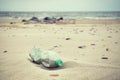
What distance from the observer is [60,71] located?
3.00 meters

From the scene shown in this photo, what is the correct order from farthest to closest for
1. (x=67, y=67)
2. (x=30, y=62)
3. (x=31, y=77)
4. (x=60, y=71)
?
1. (x=30, y=62)
2. (x=67, y=67)
3. (x=60, y=71)
4. (x=31, y=77)

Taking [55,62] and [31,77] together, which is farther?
[55,62]

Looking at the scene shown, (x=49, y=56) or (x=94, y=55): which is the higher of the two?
(x=49, y=56)

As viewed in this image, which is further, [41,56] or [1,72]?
[41,56]

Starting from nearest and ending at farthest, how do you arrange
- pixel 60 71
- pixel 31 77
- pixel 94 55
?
1. pixel 31 77
2. pixel 60 71
3. pixel 94 55

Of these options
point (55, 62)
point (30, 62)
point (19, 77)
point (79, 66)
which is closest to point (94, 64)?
point (79, 66)

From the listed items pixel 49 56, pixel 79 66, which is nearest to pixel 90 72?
pixel 79 66

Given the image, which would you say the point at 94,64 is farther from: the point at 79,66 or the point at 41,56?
the point at 41,56

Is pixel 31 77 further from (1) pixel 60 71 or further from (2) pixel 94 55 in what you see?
(2) pixel 94 55

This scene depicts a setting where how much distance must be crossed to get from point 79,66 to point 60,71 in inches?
15.1

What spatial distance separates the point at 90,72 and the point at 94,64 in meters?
0.44

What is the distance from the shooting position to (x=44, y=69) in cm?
311

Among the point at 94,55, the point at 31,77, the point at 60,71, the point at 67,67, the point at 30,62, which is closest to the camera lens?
the point at 31,77

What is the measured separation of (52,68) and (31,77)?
41 centimetres
